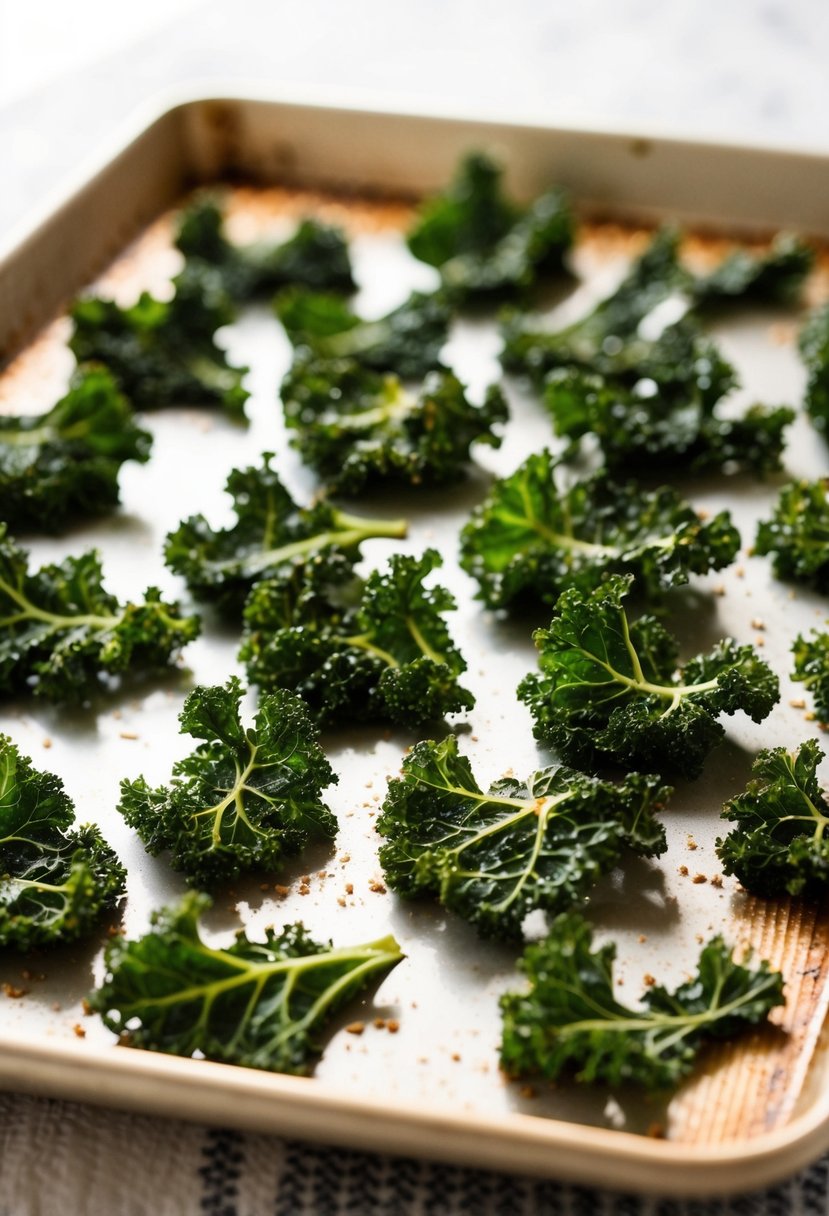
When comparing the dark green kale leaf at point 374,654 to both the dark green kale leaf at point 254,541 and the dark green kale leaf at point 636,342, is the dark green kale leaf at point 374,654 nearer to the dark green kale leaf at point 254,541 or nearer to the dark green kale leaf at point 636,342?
the dark green kale leaf at point 254,541

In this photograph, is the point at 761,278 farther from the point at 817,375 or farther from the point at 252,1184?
the point at 252,1184

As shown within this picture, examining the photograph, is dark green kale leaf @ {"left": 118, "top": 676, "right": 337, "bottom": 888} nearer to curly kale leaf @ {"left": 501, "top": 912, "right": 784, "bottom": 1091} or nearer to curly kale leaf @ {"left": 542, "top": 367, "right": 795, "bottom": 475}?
curly kale leaf @ {"left": 501, "top": 912, "right": 784, "bottom": 1091}

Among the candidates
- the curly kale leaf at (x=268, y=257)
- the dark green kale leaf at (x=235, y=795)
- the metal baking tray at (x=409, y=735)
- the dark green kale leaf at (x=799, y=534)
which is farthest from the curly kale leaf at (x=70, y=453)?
the dark green kale leaf at (x=799, y=534)

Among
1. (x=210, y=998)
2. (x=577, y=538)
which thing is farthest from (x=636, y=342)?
(x=210, y=998)

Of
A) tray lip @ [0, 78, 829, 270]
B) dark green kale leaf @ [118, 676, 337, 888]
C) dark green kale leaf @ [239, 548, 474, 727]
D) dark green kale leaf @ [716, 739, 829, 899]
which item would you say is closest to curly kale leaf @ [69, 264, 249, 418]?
tray lip @ [0, 78, 829, 270]

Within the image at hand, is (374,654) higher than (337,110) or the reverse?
the reverse
